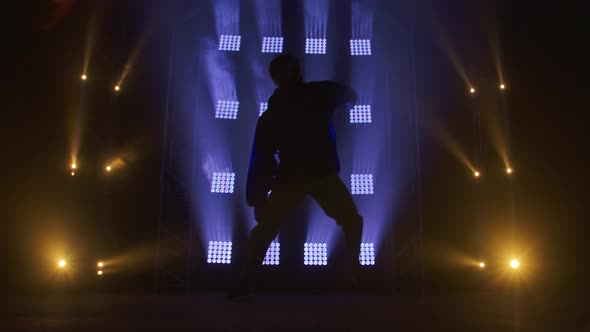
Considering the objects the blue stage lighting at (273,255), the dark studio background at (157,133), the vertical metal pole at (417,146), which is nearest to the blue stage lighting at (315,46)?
the vertical metal pole at (417,146)

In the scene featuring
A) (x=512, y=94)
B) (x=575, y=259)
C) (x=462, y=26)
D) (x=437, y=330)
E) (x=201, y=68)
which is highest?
(x=462, y=26)

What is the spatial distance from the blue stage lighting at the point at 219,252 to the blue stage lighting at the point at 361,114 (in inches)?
103

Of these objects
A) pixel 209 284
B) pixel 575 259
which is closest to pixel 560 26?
pixel 575 259

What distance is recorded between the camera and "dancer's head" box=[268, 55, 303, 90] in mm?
3498

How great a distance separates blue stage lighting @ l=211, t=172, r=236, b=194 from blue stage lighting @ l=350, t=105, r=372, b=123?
1.99 meters

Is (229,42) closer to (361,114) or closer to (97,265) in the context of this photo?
(361,114)

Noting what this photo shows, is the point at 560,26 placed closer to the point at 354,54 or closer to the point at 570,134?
the point at 570,134

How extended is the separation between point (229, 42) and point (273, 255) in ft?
11.1

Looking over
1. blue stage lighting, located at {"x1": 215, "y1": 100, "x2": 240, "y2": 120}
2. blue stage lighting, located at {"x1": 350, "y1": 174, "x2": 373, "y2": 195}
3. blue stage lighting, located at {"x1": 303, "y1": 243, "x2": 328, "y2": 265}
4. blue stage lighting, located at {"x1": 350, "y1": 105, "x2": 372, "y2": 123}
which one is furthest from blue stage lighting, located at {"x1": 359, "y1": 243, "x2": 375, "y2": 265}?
blue stage lighting, located at {"x1": 215, "y1": 100, "x2": 240, "y2": 120}

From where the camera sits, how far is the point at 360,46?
22.9ft

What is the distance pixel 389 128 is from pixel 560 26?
8.57 feet

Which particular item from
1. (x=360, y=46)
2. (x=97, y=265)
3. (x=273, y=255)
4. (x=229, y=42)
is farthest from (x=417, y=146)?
(x=97, y=265)

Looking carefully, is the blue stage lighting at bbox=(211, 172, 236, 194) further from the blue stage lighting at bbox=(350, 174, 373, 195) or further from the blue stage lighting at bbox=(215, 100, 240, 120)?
the blue stage lighting at bbox=(350, 174, 373, 195)

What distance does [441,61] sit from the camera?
686 cm
